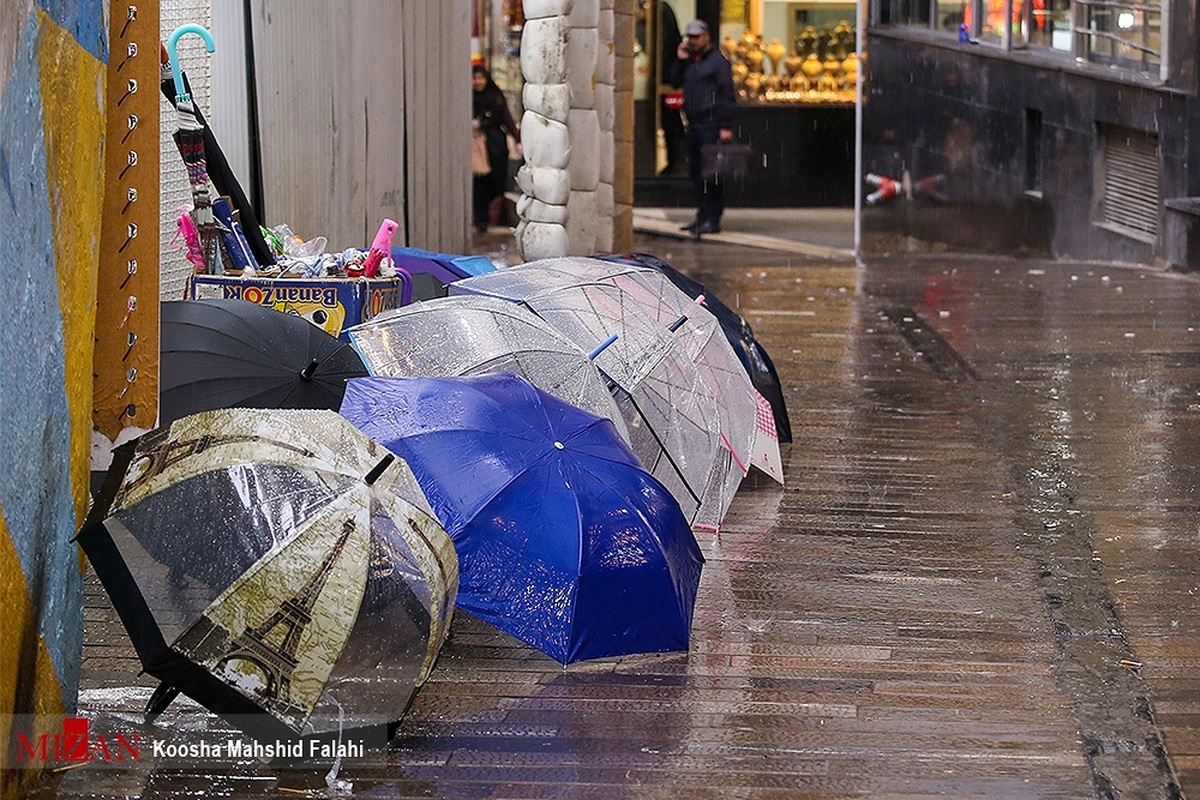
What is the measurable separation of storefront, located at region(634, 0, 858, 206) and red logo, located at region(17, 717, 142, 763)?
49.2ft

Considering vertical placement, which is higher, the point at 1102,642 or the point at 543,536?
the point at 543,536

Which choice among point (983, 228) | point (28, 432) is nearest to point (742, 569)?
point (28, 432)

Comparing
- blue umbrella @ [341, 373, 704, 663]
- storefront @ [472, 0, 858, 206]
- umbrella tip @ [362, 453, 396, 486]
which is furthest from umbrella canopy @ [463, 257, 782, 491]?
storefront @ [472, 0, 858, 206]

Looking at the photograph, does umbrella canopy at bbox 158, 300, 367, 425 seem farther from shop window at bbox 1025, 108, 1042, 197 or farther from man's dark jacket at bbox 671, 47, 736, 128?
man's dark jacket at bbox 671, 47, 736, 128

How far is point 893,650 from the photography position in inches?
199

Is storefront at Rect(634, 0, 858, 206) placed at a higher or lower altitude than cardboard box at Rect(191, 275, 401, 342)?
higher

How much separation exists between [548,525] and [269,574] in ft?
3.35

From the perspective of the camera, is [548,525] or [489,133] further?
[489,133]

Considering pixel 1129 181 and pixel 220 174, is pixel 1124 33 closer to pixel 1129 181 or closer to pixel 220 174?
pixel 1129 181

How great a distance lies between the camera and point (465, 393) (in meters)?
5.03

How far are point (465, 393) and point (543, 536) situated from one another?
0.54m

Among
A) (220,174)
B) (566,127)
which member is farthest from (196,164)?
(566,127)

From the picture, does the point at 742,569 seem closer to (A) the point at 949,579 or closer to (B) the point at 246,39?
(A) the point at 949,579

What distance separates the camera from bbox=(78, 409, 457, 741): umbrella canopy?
385cm
